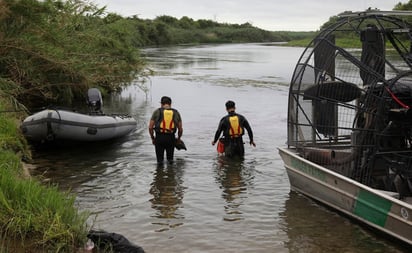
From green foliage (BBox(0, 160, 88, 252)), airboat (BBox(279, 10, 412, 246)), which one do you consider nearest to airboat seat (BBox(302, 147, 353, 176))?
airboat (BBox(279, 10, 412, 246))

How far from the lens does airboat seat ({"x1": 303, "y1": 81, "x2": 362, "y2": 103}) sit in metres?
7.76

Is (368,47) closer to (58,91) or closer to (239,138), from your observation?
(239,138)

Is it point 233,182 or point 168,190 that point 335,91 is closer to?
point 233,182

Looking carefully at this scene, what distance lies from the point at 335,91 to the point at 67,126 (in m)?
6.12

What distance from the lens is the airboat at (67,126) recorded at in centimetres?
1154

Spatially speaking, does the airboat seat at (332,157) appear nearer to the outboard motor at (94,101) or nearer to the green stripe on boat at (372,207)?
the green stripe on boat at (372,207)

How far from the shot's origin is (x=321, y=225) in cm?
752

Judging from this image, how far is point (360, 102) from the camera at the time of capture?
24.3 feet

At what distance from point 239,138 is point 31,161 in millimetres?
4139

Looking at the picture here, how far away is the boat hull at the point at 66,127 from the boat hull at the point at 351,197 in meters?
4.94

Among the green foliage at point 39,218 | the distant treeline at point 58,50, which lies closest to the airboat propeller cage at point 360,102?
the green foliage at point 39,218

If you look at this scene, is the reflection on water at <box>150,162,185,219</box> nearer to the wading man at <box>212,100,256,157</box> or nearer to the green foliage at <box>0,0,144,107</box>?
the wading man at <box>212,100,256,157</box>

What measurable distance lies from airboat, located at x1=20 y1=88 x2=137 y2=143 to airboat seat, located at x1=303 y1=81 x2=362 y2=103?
563cm

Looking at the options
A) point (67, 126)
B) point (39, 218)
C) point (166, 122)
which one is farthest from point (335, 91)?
point (67, 126)
